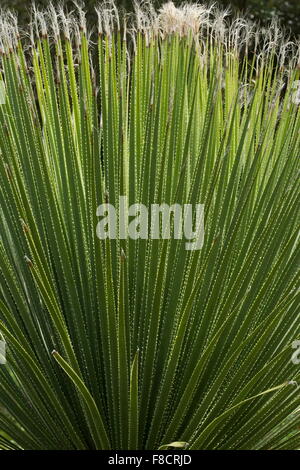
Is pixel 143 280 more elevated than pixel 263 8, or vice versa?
pixel 263 8

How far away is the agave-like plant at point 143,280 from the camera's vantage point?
4.91ft

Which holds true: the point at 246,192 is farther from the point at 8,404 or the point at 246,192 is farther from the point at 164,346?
the point at 8,404

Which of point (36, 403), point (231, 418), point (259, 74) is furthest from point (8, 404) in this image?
point (259, 74)

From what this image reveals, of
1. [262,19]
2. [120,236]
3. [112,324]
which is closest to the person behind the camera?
[112,324]

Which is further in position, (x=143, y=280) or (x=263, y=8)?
(x=263, y=8)

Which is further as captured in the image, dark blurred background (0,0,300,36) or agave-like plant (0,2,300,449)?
dark blurred background (0,0,300,36)

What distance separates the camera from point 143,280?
159 cm

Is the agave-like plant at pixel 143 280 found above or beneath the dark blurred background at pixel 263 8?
beneath

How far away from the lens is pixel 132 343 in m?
1.61

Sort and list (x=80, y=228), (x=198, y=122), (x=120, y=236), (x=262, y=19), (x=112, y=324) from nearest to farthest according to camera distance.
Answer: (x=112, y=324), (x=120, y=236), (x=80, y=228), (x=198, y=122), (x=262, y=19)

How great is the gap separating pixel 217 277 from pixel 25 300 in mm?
475

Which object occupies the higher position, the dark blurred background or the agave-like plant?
the dark blurred background

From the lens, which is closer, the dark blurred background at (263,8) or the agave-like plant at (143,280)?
the agave-like plant at (143,280)

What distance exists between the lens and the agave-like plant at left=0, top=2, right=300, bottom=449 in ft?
4.91
